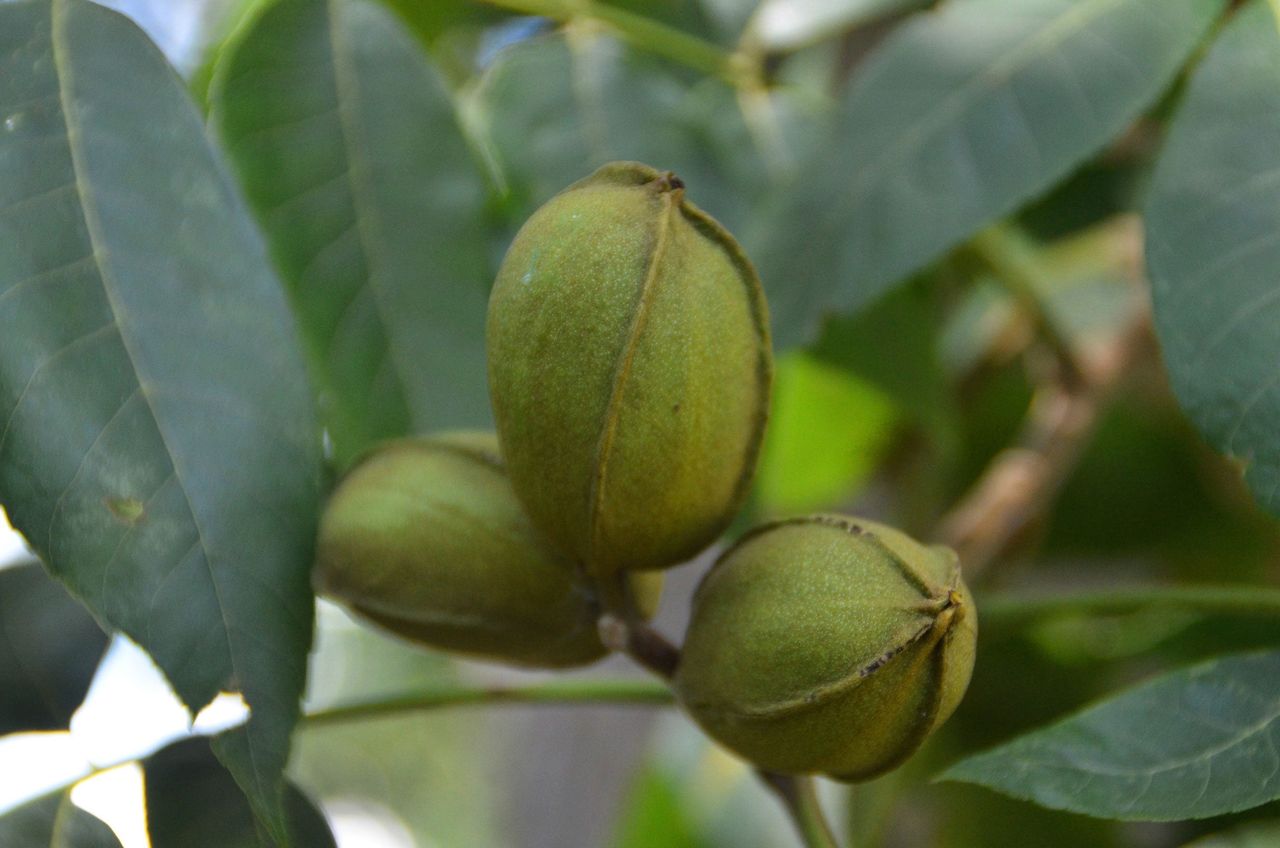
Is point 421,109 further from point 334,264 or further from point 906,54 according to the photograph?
point 906,54

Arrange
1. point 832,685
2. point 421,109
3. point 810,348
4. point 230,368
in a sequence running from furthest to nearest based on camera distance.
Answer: point 810,348, point 421,109, point 230,368, point 832,685

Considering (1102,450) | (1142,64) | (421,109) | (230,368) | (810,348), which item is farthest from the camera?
(1102,450)

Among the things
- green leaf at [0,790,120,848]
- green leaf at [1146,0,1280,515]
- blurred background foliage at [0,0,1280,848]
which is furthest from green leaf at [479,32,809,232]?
green leaf at [0,790,120,848]

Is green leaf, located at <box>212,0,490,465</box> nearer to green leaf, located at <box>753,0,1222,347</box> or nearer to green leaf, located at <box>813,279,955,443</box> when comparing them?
green leaf, located at <box>753,0,1222,347</box>

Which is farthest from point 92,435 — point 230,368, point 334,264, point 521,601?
point 334,264

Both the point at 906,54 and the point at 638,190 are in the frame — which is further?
the point at 906,54

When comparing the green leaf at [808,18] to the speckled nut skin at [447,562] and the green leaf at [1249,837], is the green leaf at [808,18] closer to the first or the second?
the speckled nut skin at [447,562]
